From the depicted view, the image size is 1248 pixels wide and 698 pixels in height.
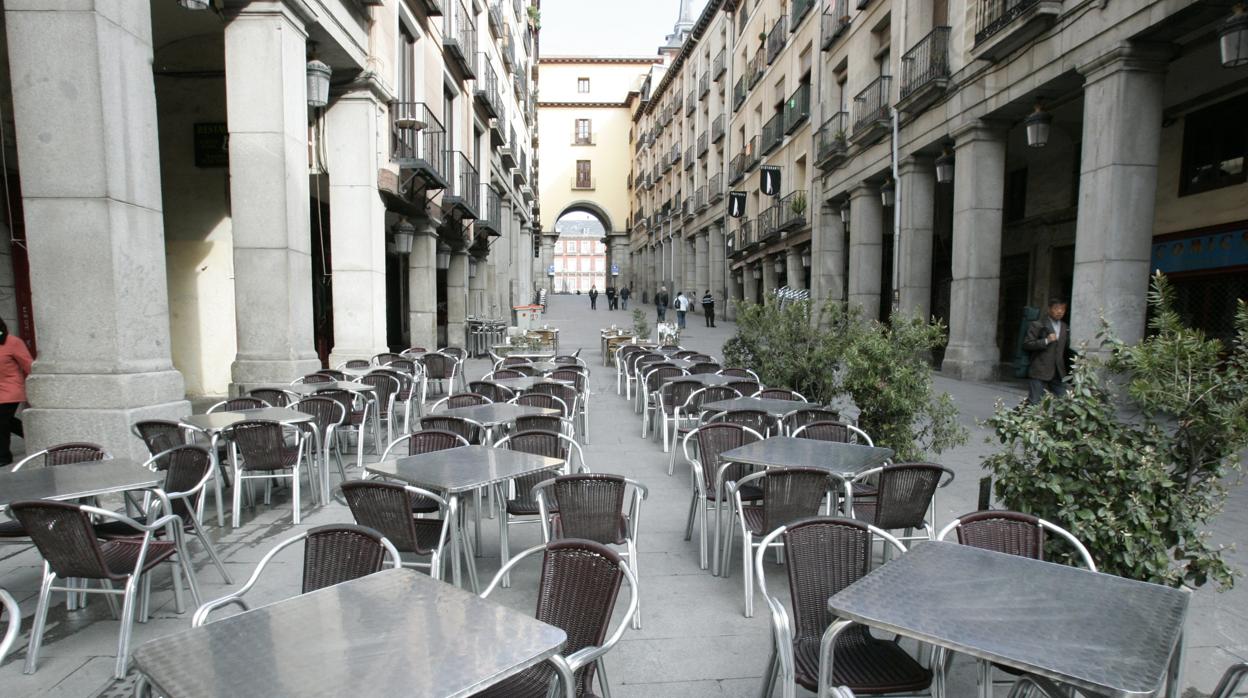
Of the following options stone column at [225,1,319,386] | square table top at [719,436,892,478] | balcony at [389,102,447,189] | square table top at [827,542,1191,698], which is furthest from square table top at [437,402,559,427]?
balcony at [389,102,447,189]

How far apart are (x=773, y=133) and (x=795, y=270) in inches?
212

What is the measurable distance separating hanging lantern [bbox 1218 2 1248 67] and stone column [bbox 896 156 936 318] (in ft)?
25.2

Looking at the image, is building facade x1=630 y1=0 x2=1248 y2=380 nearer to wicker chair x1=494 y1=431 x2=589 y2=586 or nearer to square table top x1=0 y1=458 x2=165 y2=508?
wicker chair x1=494 y1=431 x2=589 y2=586

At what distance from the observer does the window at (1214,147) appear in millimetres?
10141

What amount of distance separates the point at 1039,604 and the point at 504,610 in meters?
1.71

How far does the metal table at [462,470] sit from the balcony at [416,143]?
9.30m

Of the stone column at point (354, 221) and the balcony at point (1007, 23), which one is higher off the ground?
the balcony at point (1007, 23)

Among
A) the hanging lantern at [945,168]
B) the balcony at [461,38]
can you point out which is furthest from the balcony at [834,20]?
the balcony at [461,38]

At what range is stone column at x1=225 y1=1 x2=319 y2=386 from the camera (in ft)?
26.6

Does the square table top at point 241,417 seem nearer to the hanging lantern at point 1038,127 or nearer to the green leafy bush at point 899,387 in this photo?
the green leafy bush at point 899,387

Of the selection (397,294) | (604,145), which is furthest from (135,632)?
(604,145)

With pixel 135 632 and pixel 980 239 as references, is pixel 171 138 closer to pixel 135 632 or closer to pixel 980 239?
pixel 135 632

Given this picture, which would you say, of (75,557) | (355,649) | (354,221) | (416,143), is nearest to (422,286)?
(416,143)

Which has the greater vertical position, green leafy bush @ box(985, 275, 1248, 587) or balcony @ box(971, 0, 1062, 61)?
balcony @ box(971, 0, 1062, 61)
